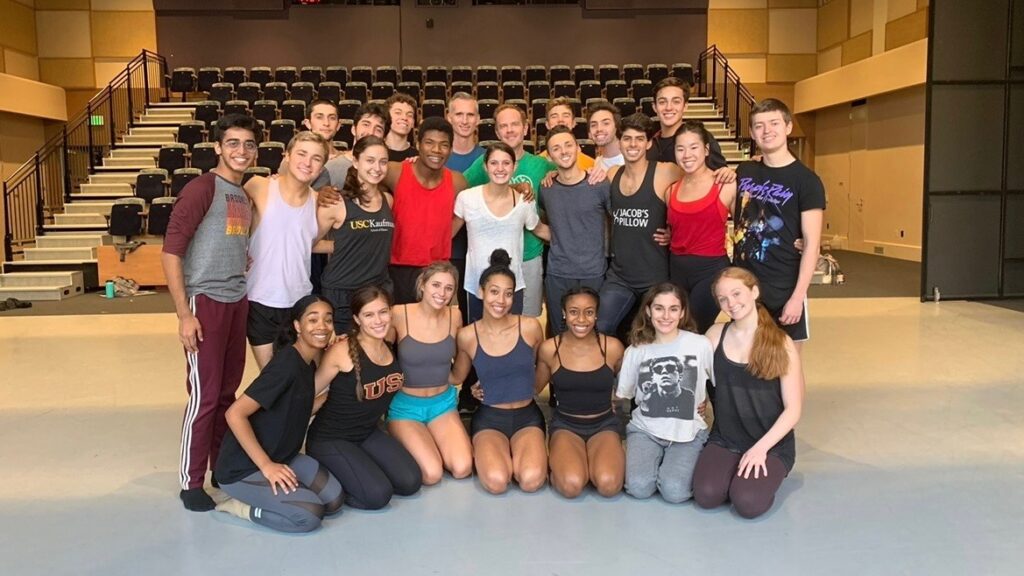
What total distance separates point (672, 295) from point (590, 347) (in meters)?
0.48

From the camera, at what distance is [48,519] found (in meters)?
3.04

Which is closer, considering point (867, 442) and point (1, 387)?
point (867, 442)

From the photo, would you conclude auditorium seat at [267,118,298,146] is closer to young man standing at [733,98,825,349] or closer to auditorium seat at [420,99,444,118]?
auditorium seat at [420,99,444,118]

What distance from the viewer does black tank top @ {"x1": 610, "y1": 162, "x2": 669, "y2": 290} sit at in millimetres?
3662

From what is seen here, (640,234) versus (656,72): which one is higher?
(656,72)

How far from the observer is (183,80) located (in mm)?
14891

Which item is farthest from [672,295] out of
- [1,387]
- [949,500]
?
[1,387]

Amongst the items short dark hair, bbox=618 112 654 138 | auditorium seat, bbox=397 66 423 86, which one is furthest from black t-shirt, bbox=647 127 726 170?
auditorium seat, bbox=397 66 423 86

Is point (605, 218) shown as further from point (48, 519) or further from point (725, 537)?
point (48, 519)

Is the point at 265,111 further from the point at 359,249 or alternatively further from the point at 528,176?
the point at 359,249

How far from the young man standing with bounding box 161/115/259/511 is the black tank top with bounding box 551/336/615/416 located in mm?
1400

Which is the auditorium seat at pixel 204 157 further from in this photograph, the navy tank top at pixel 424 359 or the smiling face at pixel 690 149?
the smiling face at pixel 690 149

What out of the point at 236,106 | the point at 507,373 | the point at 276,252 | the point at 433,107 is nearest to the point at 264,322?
the point at 276,252

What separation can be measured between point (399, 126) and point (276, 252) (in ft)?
4.46
